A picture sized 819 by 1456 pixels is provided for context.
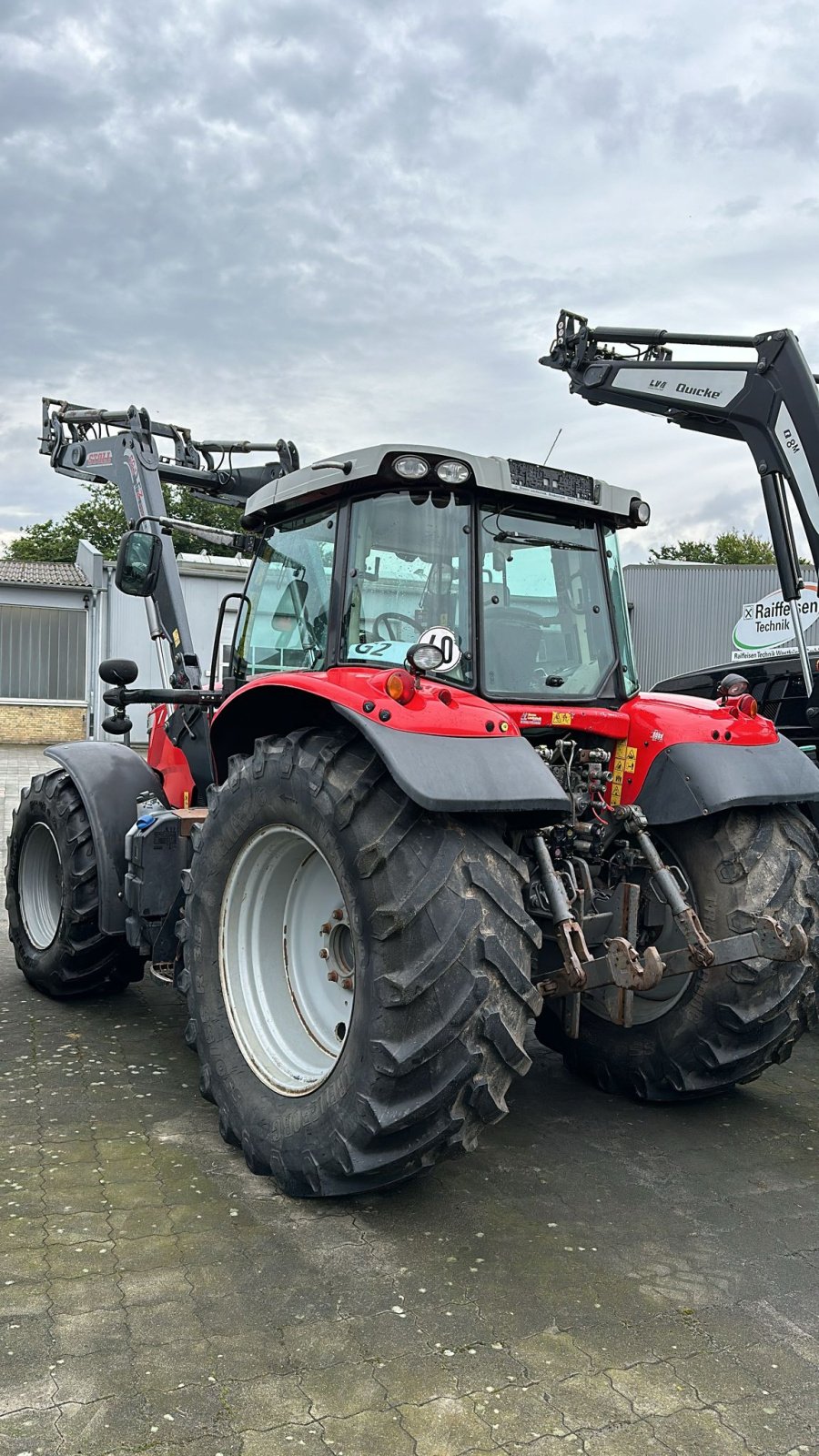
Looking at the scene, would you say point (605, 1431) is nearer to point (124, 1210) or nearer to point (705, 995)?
point (124, 1210)

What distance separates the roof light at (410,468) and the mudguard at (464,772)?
3.12 feet

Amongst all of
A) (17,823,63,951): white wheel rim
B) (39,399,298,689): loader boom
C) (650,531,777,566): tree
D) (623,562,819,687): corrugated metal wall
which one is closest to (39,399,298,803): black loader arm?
(39,399,298,689): loader boom

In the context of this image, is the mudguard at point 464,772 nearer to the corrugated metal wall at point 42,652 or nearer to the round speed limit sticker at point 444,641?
the round speed limit sticker at point 444,641

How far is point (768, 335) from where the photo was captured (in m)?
6.60

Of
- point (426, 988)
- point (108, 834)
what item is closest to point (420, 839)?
point (426, 988)

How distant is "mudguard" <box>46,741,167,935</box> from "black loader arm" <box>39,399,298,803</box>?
30 centimetres

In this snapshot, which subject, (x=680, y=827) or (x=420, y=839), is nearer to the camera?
(x=420, y=839)

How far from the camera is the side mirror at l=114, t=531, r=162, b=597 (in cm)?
532

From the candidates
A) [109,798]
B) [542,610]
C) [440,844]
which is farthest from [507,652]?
[109,798]

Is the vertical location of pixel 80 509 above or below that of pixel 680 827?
above

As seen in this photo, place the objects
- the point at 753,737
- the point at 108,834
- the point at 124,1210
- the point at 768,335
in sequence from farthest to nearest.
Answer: the point at 768,335, the point at 108,834, the point at 753,737, the point at 124,1210

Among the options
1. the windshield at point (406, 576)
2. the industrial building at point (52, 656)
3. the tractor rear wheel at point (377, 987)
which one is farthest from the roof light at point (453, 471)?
the industrial building at point (52, 656)

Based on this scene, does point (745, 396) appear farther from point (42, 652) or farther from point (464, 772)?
point (42, 652)

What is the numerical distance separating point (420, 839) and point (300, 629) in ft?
4.81
